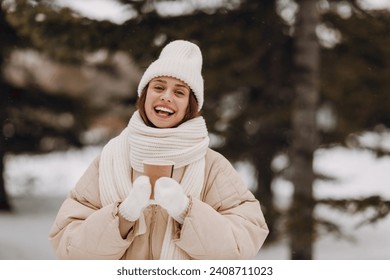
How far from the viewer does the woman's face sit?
196cm

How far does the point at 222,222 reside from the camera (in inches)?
73.8

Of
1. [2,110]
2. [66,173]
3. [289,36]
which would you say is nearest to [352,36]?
[289,36]

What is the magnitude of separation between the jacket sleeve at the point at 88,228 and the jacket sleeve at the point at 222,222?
229 millimetres

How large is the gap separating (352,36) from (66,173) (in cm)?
528

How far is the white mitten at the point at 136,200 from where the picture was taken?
1.77m

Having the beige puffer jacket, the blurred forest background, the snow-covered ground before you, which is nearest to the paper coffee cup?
the beige puffer jacket

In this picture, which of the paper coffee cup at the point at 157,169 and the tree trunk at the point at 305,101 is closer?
the paper coffee cup at the point at 157,169

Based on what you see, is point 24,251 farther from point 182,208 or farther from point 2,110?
point 182,208

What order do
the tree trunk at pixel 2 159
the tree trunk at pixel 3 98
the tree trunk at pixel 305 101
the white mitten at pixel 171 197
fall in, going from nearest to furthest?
the white mitten at pixel 171 197, the tree trunk at pixel 305 101, the tree trunk at pixel 3 98, the tree trunk at pixel 2 159

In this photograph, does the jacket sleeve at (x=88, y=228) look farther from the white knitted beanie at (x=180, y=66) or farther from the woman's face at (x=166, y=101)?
the white knitted beanie at (x=180, y=66)

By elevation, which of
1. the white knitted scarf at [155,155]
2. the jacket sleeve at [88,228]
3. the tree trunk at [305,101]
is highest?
the tree trunk at [305,101]

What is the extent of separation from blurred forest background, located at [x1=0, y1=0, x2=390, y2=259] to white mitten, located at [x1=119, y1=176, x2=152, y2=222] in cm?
242

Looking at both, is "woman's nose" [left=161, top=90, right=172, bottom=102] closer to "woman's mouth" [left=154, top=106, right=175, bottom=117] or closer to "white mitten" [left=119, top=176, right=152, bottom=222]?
"woman's mouth" [left=154, top=106, right=175, bottom=117]

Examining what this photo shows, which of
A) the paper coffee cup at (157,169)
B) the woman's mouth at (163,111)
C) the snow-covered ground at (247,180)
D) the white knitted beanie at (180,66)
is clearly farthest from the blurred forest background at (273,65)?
the paper coffee cup at (157,169)
